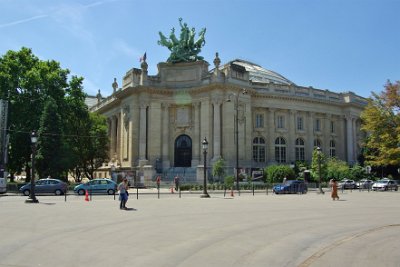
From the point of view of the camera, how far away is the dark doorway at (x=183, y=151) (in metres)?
63.1

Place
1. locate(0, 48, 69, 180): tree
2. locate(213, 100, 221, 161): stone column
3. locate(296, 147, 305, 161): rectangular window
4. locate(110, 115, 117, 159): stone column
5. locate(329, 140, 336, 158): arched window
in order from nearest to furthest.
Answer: locate(0, 48, 69, 180): tree → locate(213, 100, 221, 161): stone column → locate(296, 147, 305, 161): rectangular window → locate(329, 140, 336, 158): arched window → locate(110, 115, 117, 159): stone column

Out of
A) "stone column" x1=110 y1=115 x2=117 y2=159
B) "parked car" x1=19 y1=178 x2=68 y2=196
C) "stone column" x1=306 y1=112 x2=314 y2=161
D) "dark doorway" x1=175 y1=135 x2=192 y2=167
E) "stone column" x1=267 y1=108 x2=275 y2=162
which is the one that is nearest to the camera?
"parked car" x1=19 y1=178 x2=68 y2=196

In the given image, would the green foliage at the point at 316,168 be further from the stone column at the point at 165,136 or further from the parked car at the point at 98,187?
the parked car at the point at 98,187

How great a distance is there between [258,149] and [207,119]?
995 centimetres

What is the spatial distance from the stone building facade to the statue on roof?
1927mm

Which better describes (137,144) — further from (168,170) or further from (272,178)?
(272,178)

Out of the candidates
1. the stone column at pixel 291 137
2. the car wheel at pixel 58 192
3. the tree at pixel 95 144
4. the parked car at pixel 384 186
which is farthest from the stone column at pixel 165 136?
the parked car at pixel 384 186

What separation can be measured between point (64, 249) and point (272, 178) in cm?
4551

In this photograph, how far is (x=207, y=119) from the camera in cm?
6078

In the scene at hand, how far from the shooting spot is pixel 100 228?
14.0 m

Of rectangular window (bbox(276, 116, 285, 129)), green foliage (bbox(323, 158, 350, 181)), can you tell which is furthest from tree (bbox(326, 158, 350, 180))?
rectangular window (bbox(276, 116, 285, 129))

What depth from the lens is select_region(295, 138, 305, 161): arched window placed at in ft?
225

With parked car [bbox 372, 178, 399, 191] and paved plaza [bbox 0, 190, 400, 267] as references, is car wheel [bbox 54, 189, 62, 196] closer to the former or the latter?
paved plaza [bbox 0, 190, 400, 267]

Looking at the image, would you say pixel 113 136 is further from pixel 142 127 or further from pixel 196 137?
pixel 196 137
